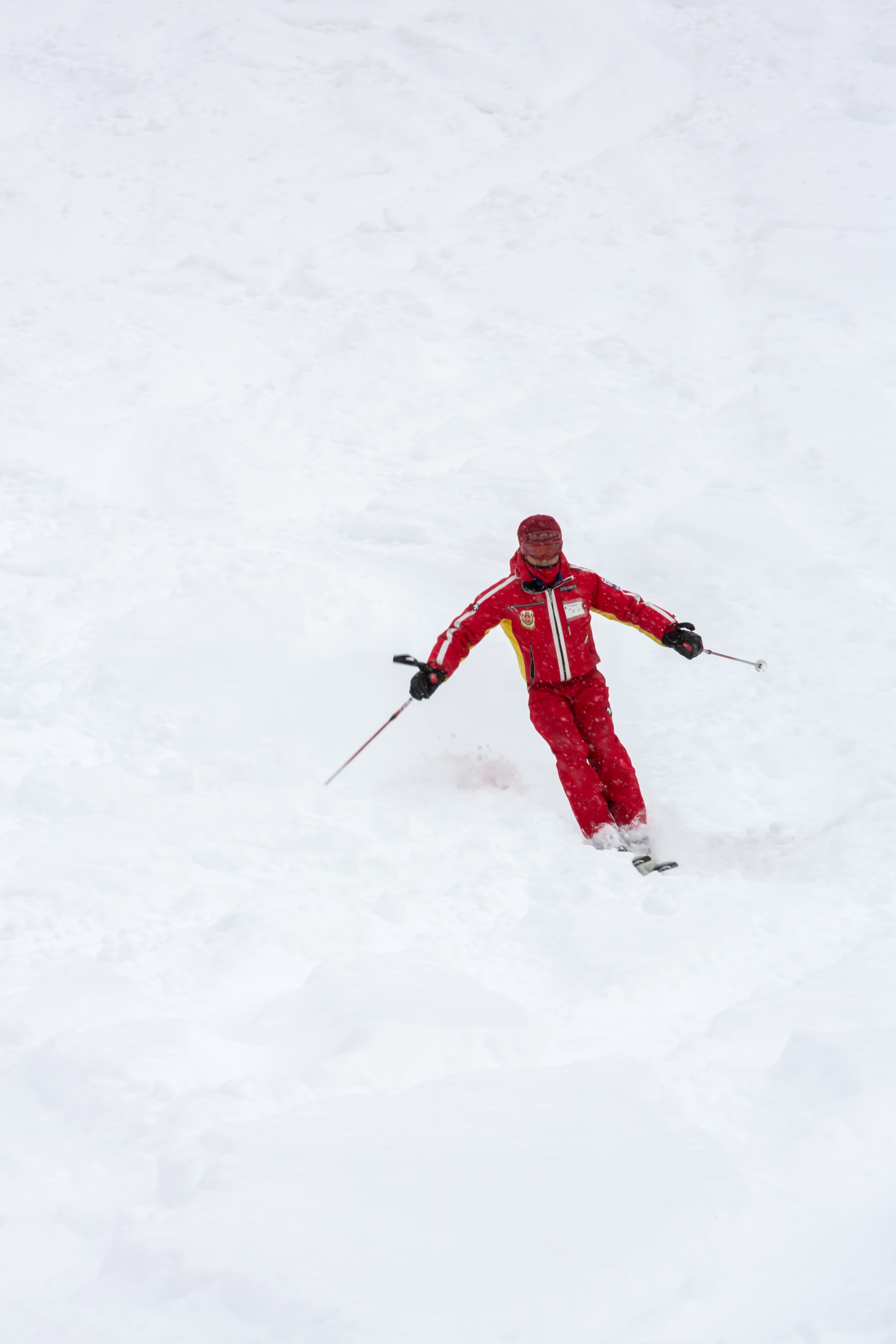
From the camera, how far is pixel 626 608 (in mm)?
5203

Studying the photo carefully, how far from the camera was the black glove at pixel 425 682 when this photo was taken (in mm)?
5121

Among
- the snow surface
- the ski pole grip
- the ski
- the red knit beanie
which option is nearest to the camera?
the snow surface

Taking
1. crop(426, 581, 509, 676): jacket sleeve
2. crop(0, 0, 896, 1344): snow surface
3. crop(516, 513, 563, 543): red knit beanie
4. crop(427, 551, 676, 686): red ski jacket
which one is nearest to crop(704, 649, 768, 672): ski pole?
crop(0, 0, 896, 1344): snow surface

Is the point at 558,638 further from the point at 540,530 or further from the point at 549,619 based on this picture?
the point at 540,530

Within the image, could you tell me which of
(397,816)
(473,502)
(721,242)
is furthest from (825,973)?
(721,242)

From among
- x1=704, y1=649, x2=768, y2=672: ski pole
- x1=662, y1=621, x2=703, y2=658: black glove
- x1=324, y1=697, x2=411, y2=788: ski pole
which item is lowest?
x1=324, y1=697, x2=411, y2=788: ski pole

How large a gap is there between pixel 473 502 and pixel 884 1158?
215 inches

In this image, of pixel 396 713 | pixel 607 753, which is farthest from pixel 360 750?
pixel 607 753

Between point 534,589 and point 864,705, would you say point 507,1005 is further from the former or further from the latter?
point 864,705

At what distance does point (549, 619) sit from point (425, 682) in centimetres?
74

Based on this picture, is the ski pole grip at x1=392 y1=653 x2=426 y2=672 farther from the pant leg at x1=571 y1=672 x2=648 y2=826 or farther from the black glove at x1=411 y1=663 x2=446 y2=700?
the pant leg at x1=571 y1=672 x2=648 y2=826

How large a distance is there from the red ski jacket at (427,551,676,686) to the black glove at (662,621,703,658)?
0.13 feet

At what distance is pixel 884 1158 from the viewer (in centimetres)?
262

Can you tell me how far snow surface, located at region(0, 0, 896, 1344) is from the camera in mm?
2488
